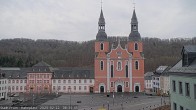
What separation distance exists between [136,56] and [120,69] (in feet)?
16.4

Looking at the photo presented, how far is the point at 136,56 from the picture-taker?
71812mm

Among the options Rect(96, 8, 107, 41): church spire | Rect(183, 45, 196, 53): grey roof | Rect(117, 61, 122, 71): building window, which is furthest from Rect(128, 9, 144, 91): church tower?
Rect(183, 45, 196, 53): grey roof

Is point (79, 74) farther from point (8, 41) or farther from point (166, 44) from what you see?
point (8, 41)

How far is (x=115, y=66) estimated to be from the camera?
71.5 metres

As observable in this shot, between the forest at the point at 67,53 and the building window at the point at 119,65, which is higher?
the forest at the point at 67,53

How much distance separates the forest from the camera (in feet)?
364

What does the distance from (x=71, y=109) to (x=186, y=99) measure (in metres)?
23.5

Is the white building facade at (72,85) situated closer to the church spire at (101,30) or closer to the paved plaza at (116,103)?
the church spire at (101,30)

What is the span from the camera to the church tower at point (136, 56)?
71.1m

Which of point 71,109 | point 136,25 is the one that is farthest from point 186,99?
point 136,25

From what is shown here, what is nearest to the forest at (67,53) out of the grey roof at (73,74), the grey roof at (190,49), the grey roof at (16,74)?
the grey roof at (16,74)

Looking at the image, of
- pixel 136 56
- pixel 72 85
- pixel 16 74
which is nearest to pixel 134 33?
pixel 136 56

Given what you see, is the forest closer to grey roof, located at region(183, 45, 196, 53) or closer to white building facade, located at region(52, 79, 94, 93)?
white building facade, located at region(52, 79, 94, 93)

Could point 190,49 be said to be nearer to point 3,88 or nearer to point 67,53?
point 3,88
